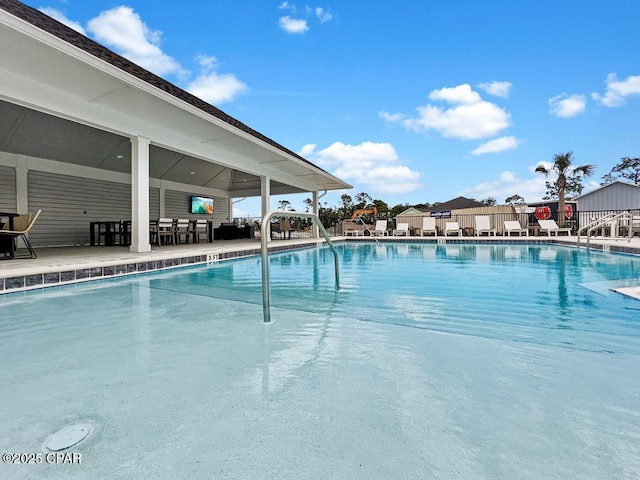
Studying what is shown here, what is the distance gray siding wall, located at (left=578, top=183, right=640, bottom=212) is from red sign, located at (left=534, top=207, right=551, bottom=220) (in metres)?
12.0

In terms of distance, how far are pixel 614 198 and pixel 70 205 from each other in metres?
32.4

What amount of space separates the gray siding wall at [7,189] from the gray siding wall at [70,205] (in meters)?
0.38

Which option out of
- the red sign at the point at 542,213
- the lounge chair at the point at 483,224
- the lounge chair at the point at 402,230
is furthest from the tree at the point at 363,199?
the red sign at the point at 542,213

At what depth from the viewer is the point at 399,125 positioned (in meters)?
23.7

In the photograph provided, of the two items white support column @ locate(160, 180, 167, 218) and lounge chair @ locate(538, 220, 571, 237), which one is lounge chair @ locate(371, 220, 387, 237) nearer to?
lounge chair @ locate(538, 220, 571, 237)

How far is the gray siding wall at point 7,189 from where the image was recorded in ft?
25.8

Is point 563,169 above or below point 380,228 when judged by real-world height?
above

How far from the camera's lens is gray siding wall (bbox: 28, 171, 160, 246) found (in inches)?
342

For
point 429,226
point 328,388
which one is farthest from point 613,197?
point 328,388

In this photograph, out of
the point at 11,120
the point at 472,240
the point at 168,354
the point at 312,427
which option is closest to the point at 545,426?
the point at 312,427

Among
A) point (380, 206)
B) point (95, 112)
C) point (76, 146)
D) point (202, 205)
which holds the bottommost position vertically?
point (202, 205)

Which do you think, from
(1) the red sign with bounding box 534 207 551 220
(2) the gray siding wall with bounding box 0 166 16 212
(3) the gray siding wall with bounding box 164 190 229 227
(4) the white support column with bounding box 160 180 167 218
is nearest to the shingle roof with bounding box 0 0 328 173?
(2) the gray siding wall with bounding box 0 166 16 212

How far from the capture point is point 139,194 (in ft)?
21.5

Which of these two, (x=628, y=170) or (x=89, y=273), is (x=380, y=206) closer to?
(x=628, y=170)
